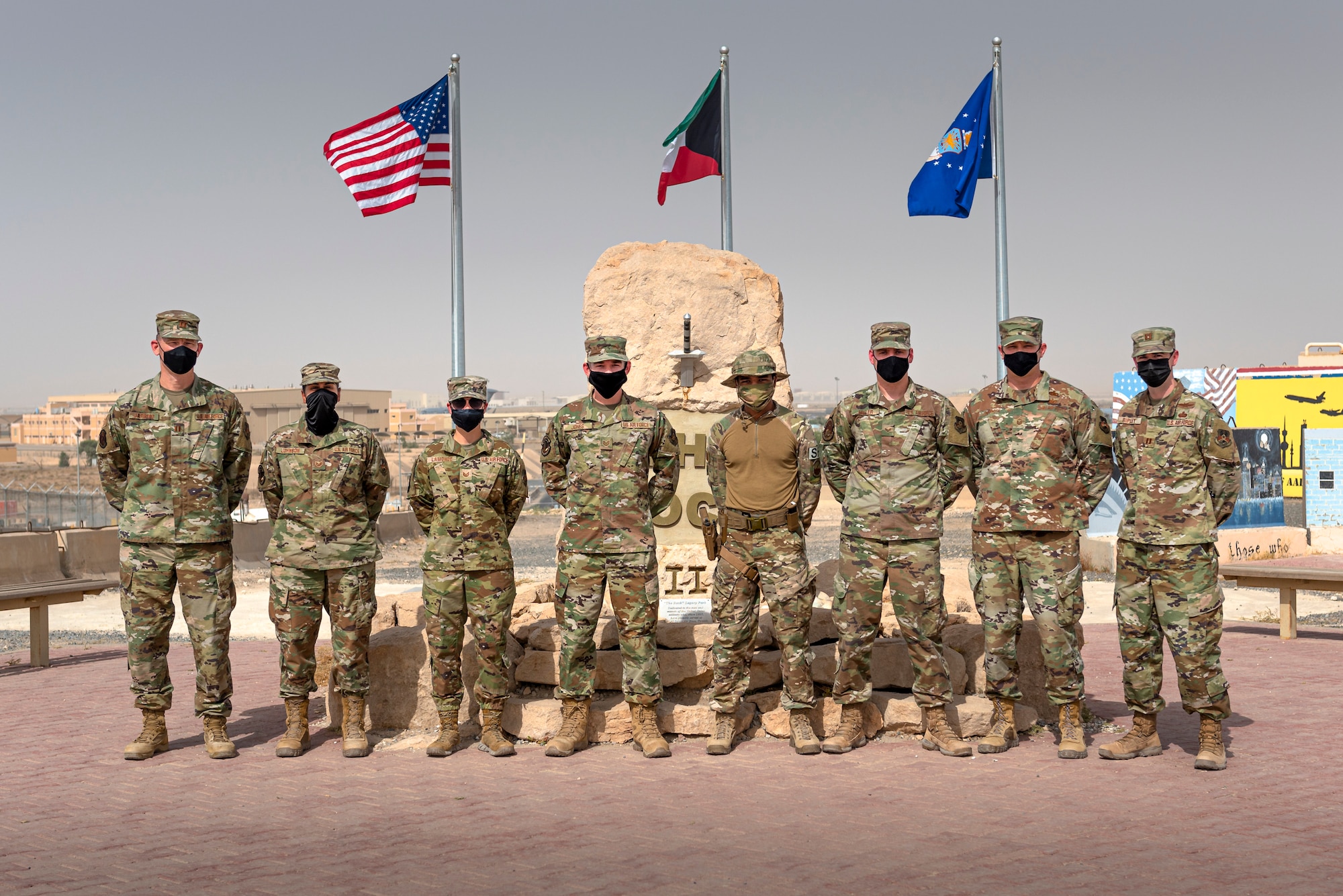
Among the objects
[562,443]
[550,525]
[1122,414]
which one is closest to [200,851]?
[562,443]

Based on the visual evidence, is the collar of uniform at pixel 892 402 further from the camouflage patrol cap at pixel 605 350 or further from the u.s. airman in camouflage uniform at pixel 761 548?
the camouflage patrol cap at pixel 605 350

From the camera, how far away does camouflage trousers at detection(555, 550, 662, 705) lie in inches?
249

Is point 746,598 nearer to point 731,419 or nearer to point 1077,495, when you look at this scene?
point 731,419

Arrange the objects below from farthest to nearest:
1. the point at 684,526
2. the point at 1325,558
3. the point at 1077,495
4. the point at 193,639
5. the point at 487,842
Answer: the point at 1325,558 → the point at 684,526 → the point at 193,639 → the point at 1077,495 → the point at 487,842

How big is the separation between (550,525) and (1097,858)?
2607 centimetres

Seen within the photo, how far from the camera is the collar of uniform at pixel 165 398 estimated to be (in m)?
6.48

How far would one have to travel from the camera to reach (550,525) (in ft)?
98.6

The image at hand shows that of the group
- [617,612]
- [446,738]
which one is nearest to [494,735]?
[446,738]

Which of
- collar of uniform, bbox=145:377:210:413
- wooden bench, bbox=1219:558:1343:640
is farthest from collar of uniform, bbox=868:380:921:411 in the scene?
wooden bench, bbox=1219:558:1343:640

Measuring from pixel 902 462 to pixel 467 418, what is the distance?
2552mm

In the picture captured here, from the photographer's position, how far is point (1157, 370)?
20.0ft

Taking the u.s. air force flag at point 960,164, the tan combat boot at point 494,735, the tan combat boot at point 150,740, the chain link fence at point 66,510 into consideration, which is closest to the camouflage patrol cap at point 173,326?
the tan combat boot at point 150,740

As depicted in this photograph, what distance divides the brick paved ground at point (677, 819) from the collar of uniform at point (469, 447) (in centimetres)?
179

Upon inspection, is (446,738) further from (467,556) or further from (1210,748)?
(1210,748)
